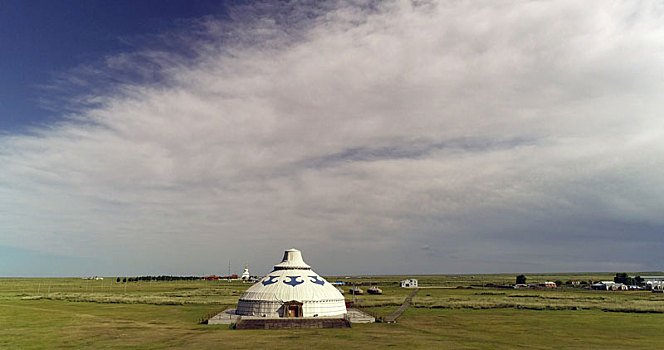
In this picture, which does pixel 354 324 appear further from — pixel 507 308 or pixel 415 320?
pixel 507 308

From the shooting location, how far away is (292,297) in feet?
261

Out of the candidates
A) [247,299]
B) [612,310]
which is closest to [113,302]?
[247,299]

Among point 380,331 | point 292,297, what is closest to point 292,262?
point 292,297

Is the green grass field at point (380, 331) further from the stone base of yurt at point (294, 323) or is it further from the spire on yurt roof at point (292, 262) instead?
the spire on yurt roof at point (292, 262)

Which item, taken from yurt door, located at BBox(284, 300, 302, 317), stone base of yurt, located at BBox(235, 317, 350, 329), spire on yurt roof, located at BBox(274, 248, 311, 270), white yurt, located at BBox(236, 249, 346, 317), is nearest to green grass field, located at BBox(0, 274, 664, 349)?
stone base of yurt, located at BBox(235, 317, 350, 329)

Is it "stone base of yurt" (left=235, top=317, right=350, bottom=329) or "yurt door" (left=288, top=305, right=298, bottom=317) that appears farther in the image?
"yurt door" (left=288, top=305, right=298, bottom=317)

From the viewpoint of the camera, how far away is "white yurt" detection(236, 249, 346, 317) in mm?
78375

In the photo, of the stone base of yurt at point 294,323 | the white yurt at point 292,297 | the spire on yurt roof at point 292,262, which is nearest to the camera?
the stone base of yurt at point 294,323

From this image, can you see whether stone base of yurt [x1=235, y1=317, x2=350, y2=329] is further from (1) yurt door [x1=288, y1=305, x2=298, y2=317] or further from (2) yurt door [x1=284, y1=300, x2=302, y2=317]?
(1) yurt door [x1=288, y1=305, x2=298, y2=317]

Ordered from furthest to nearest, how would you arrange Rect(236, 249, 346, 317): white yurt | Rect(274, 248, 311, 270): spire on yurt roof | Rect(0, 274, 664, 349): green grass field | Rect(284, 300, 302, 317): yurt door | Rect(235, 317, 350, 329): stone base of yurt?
1. Rect(274, 248, 311, 270): spire on yurt roof
2. Rect(236, 249, 346, 317): white yurt
3. Rect(284, 300, 302, 317): yurt door
4. Rect(235, 317, 350, 329): stone base of yurt
5. Rect(0, 274, 664, 349): green grass field

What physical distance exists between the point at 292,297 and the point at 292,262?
10.1 meters

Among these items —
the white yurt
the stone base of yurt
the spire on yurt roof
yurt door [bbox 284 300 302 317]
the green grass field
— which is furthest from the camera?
the spire on yurt roof

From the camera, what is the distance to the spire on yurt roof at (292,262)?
288 ft

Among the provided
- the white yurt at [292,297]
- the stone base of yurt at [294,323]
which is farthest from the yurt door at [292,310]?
the stone base of yurt at [294,323]
